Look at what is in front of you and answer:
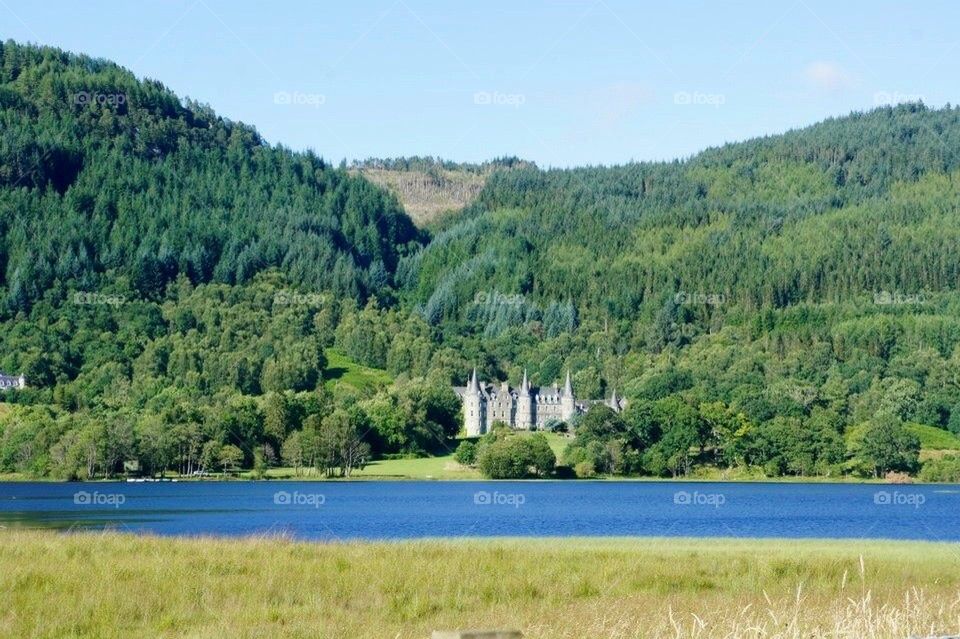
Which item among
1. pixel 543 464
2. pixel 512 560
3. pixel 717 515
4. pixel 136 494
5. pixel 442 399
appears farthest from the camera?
pixel 442 399

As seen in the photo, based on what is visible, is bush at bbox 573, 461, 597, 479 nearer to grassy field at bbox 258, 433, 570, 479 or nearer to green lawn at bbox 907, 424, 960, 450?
grassy field at bbox 258, 433, 570, 479

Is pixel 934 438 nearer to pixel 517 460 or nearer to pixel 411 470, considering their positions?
pixel 517 460

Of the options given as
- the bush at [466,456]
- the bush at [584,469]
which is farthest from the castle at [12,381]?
the bush at [584,469]

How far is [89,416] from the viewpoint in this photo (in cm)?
13538

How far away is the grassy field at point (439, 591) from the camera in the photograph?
2342cm

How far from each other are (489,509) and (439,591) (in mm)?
53937

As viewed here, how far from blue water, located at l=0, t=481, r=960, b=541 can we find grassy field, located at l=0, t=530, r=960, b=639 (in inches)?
364

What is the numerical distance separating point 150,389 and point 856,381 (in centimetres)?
8697

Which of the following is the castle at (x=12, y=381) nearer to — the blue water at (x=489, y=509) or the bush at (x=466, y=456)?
the blue water at (x=489, y=509)

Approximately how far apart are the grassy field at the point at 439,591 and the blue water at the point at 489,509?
923 cm

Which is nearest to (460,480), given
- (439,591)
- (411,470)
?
(411,470)

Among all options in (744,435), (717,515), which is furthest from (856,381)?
(717,515)

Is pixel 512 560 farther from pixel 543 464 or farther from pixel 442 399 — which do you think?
pixel 442 399

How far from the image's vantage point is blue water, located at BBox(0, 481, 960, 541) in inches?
2338
